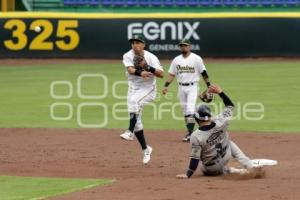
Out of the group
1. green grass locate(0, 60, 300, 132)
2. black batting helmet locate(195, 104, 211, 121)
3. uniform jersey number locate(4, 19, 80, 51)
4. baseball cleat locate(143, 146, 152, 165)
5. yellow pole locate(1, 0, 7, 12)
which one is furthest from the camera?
yellow pole locate(1, 0, 7, 12)

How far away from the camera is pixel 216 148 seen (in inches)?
456

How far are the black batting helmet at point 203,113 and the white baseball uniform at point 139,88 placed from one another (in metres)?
2.39

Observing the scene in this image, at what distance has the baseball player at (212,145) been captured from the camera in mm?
11422

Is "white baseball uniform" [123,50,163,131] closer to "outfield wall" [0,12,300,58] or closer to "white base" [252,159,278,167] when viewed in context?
"white base" [252,159,278,167]

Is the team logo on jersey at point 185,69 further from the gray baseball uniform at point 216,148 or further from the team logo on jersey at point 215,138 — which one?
the team logo on jersey at point 215,138

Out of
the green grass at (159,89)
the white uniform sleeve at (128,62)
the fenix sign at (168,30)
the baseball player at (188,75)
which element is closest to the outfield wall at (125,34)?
the fenix sign at (168,30)

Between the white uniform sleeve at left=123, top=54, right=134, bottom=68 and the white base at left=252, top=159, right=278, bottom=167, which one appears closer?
the white base at left=252, top=159, right=278, bottom=167

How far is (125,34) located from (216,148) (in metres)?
22.3

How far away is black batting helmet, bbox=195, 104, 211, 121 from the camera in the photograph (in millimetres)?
11320

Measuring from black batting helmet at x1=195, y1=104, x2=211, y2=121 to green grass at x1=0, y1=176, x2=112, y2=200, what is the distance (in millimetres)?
1516

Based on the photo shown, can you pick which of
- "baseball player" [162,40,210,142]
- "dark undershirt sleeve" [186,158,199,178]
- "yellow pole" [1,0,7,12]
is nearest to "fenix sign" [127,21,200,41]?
"yellow pole" [1,0,7,12]

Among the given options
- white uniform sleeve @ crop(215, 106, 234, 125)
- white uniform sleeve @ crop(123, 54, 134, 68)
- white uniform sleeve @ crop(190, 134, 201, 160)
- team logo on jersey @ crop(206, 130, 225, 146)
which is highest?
white uniform sleeve @ crop(123, 54, 134, 68)

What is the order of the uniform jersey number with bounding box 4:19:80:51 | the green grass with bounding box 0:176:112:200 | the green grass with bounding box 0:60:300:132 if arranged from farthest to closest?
the uniform jersey number with bounding box 4:19:80:51 < the green grass with bounding box 0:60:300:132 < the green grass with bounding box 0:176:112:200

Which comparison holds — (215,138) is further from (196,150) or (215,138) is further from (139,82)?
(139,82)
